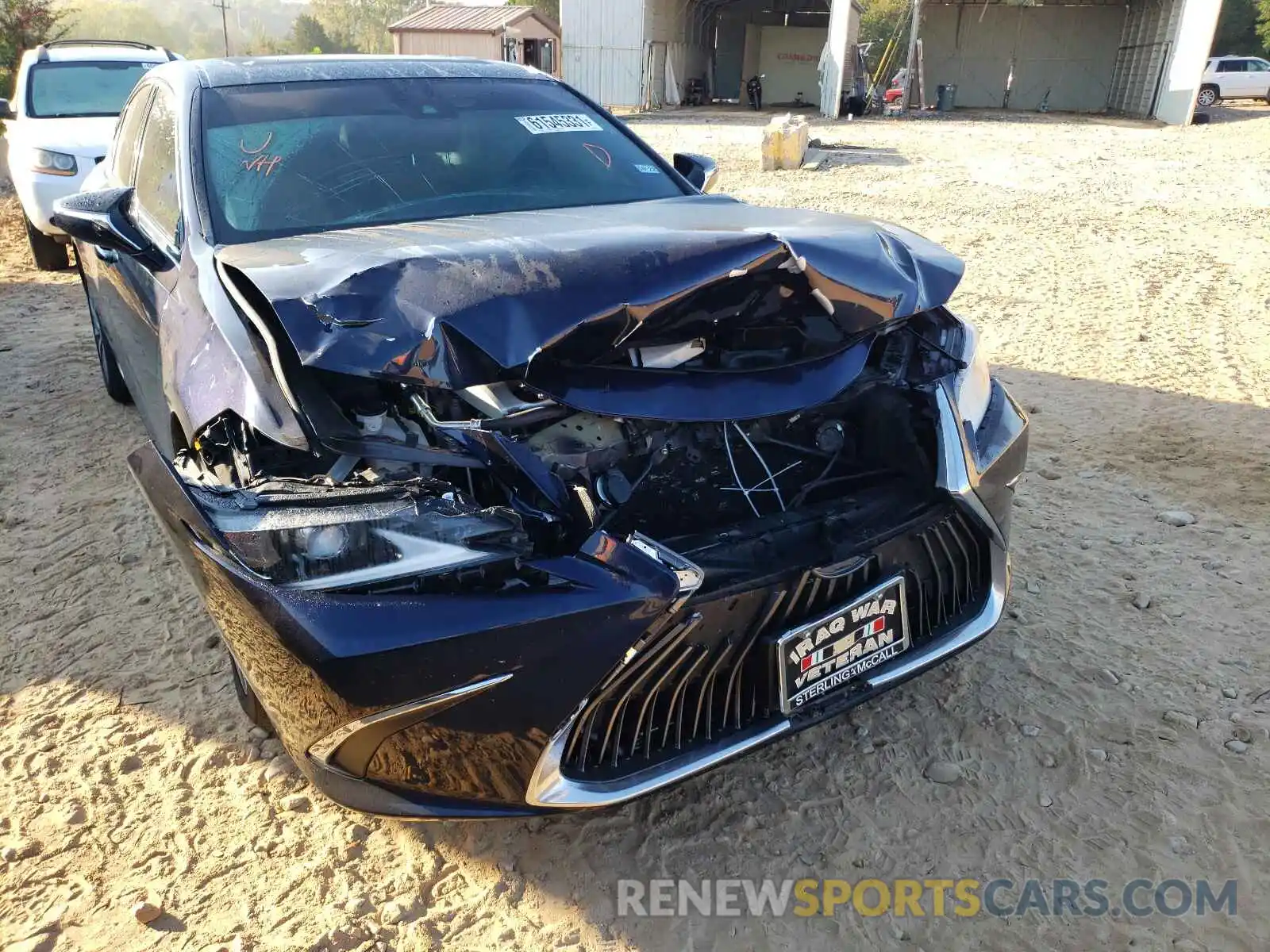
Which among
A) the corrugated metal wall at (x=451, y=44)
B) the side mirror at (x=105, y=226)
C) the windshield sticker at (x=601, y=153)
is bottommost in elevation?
the side mirror at (x=105, y=226)

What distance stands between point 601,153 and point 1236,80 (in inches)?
1113

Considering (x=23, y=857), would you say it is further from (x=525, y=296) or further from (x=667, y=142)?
(x=667, y=142)

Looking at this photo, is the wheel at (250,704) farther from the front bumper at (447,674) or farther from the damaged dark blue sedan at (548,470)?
the front bumper at (447,674)

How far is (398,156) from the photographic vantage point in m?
3.01

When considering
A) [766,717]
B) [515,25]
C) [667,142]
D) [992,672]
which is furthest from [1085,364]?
[515,25]

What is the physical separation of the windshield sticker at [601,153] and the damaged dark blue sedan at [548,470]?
540 millimetres

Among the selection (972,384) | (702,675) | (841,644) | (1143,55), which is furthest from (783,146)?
(1143,55)

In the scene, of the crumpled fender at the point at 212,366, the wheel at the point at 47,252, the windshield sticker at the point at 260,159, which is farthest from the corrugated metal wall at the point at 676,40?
the crumpled fender at the point at 212,366

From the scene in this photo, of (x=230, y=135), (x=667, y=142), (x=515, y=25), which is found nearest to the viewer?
(x=230, y=135)

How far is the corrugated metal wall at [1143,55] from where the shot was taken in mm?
21109

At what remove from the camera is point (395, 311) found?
1.97 meters

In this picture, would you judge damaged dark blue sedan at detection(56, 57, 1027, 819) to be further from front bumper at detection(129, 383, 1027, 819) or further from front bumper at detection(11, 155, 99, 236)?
front bumper at detection(11, 155, 99, 236)

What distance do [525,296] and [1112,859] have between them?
184cm

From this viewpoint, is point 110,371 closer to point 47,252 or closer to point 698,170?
point 698,170
